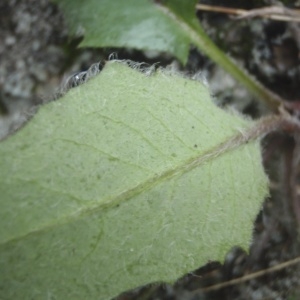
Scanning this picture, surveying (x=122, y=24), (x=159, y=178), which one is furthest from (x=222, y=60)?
(x=159, y=178)

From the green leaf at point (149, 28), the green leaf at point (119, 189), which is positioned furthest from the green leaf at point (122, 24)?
the green leaf at point (119, 189)

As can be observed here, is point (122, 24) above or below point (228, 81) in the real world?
above

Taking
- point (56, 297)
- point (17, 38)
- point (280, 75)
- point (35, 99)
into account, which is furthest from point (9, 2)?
point (56, 297)

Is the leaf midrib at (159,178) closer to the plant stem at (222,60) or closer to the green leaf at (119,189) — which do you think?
the green leaf at (119,189)

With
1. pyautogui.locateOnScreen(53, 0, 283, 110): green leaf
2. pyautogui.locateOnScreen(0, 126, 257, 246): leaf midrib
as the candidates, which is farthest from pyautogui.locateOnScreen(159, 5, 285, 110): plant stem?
pyautogui.locateOnScreen(0, 126, 257, 246): leaf midrib

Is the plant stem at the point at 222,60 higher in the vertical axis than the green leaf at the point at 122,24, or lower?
lower

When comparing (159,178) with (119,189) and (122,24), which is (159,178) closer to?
(119,189)

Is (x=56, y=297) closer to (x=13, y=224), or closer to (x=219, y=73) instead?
(x=13, y=224)
